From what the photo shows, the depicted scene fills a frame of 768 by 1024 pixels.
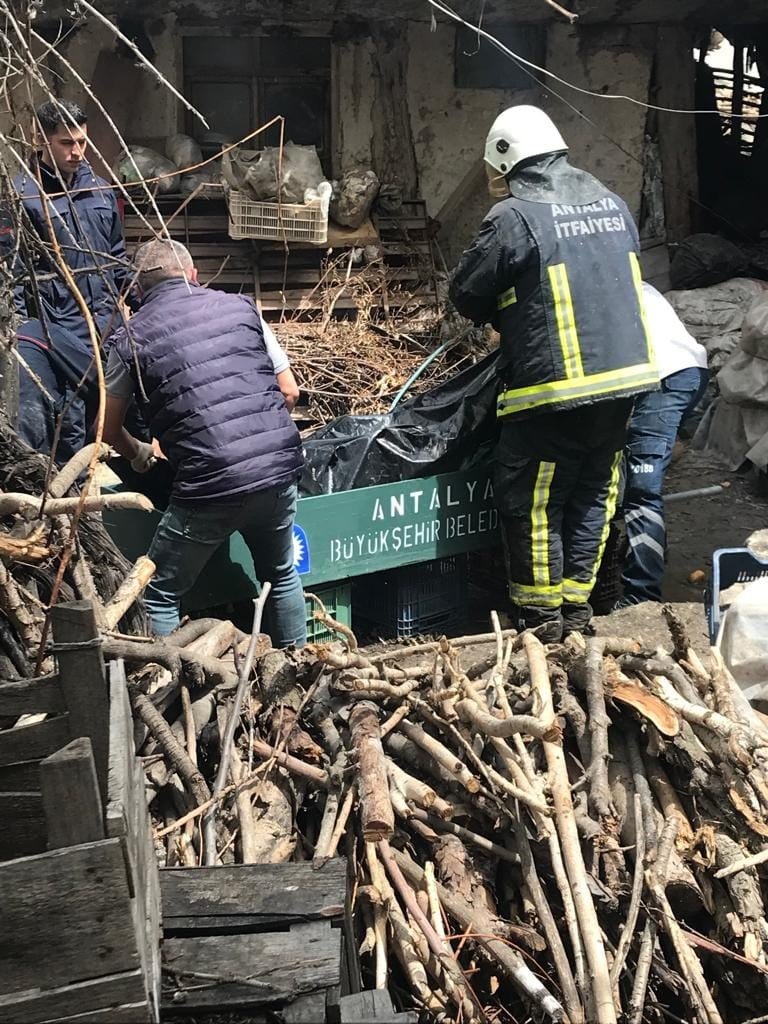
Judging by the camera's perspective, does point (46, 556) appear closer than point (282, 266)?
Yes

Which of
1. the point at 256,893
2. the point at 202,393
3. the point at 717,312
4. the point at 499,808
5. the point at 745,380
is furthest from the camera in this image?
the point at 717,312

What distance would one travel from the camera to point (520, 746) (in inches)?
107

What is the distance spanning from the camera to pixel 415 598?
516cm

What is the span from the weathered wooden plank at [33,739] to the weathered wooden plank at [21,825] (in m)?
0.07

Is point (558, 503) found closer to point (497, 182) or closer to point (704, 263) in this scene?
point (497, 182)

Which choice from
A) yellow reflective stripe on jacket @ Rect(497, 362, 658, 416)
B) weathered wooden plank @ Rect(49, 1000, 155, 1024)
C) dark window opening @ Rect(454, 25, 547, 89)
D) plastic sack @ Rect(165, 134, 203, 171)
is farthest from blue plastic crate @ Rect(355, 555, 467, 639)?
dark window opening @ Rect(454, 25, 547, 89)

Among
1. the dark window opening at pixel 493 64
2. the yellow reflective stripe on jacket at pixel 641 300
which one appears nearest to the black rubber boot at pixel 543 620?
the yellow reflective stripe on jacket at pixel 641 300

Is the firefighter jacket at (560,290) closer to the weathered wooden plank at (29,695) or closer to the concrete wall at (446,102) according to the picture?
the weathered wooden plank at (29,695)

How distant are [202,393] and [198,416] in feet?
0.29

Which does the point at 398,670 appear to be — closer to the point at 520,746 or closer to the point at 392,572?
the point at 520,746

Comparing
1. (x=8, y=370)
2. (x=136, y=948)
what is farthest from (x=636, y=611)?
(x=136, y=948)

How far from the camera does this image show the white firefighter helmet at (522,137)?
4504 millimetres

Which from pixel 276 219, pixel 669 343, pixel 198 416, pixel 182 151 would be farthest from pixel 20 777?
pixel 182 151

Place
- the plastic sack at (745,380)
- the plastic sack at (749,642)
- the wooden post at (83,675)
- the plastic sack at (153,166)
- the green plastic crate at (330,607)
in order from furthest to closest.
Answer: the plastic sack at (745,380)
the plastic sack at (153,166)
the green plastic crate at (330,607)
the plastic sack at (749,642)
the wooden post at (83,675)
